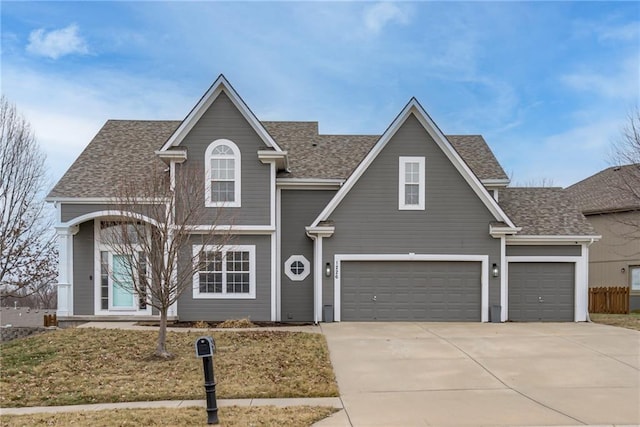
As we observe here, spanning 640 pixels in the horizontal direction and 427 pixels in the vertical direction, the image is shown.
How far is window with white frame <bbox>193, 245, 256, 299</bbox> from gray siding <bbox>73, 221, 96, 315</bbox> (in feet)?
13.1

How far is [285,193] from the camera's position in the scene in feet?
57.0

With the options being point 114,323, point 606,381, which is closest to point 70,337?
point 114,323

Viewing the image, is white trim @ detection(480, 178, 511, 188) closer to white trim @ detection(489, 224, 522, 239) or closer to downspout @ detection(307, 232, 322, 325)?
white trim @ detection(489, 224, 522, 239)

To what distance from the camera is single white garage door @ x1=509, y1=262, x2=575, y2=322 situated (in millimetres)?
16609

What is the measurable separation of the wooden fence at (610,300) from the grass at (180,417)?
2048 cm

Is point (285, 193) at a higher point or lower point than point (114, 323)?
higher

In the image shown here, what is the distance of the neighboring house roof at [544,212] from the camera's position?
16.7 metres

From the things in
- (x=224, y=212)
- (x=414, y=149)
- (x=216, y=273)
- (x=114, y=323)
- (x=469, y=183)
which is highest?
(x=414, y=149)

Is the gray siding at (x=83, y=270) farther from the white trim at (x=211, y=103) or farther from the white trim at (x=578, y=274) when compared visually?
the white trim at (x=578, y=274)

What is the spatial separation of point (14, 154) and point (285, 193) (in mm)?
9348

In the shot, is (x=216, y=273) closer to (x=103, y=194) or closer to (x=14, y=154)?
(x=103, y=194)

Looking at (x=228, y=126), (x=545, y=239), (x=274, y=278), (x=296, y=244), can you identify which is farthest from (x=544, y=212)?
(x=228, y=126)

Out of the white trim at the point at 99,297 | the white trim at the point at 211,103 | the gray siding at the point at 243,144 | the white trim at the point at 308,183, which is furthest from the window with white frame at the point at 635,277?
the white trim at the point at 99,297

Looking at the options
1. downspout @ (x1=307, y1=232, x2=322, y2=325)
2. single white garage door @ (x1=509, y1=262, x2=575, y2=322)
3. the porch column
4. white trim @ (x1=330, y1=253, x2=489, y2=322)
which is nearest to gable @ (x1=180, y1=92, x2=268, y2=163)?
downspout @ (x1=307, y1=232, x2=322, y2=325)
